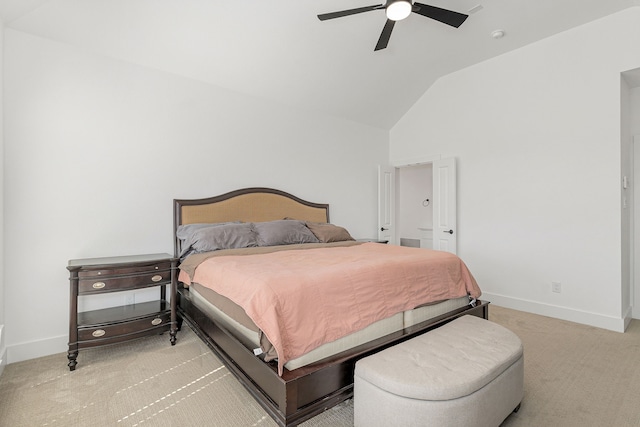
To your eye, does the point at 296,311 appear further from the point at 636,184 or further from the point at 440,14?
the point at 636,184

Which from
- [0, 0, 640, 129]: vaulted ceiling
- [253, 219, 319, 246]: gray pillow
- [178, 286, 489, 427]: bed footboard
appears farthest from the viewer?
[253, 219, 319, 246]: gray pillow

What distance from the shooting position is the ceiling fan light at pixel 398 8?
2.35 meters

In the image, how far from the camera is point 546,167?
383 cm

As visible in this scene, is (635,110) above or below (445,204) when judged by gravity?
above

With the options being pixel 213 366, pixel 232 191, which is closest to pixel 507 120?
pixel 232 191

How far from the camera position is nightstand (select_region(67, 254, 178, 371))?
8.05 feet

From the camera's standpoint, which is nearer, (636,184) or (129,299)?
(129,299)

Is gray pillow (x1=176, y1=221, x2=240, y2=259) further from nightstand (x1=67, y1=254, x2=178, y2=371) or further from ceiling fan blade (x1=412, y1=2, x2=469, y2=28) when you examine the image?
ceiling fan blade (x1=412, y1=2, x2=469, y2=28)

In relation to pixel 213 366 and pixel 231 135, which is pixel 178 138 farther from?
pixel 213 366

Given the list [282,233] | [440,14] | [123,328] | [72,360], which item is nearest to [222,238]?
[282,233]

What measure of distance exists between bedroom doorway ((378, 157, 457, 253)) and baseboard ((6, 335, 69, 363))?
14.5 ft

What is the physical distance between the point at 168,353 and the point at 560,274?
4355 millimetres

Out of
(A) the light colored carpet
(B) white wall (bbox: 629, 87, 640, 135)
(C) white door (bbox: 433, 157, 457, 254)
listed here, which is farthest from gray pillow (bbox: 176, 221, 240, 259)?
(B) white wall (bbox: 629, 87, 640, 135)

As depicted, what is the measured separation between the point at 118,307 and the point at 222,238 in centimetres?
118
